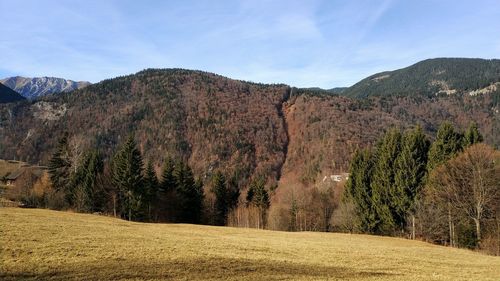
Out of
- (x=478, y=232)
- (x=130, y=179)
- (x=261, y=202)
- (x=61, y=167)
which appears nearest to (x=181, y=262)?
(x=478, y=232)

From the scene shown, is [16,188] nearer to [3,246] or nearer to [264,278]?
[3,246]

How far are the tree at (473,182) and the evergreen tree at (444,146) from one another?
146 inches

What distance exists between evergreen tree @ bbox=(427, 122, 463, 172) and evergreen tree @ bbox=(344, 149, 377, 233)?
45.4ft

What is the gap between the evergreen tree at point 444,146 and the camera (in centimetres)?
5628

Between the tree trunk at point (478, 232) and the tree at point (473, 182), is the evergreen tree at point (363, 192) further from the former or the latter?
the tree trunk at point (478, 232)

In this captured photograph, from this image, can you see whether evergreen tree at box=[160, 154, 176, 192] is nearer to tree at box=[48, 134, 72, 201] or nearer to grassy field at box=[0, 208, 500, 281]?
tree at box=[48, 134, 72, 201]

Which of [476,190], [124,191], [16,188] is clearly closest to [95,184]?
[124,191]

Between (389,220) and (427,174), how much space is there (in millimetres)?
9529

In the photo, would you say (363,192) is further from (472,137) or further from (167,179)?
(167,179)

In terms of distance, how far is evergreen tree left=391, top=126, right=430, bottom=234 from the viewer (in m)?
59.3

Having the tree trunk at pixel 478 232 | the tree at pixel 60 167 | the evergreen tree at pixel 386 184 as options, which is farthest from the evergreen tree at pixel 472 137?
the tree at pixel 60 167

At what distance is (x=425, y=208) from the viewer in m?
56.6

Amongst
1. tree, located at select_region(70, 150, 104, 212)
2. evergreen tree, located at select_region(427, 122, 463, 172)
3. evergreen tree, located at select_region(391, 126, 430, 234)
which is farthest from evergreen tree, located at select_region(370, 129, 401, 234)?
tree, located at select_region(70, 150, 104, 212)

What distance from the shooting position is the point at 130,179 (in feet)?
232
